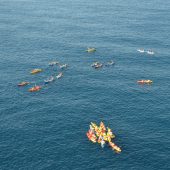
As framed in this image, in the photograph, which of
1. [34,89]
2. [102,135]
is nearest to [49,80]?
[34,89]

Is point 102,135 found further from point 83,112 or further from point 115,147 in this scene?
point 83,112

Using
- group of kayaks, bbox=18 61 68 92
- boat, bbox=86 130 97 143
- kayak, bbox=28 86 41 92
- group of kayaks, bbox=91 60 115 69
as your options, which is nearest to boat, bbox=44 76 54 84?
group of kayaks, bbox=18 61 68 92

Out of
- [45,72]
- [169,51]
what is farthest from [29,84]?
[169,51]

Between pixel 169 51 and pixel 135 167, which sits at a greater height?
pixel 169 51

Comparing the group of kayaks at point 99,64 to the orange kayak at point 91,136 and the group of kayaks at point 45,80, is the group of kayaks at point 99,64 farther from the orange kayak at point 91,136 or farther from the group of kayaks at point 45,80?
the orange kayak at point 91,136

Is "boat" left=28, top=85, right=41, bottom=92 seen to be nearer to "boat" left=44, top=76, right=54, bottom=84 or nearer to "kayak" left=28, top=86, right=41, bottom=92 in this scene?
"kayak" left=28, top=86, right=41, bottom=92

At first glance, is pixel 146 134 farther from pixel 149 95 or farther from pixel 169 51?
pixel 169 51

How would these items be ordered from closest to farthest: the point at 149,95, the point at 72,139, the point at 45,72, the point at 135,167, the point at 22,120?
the point at 135,167 < the point at 72,139 < the point at 22,120 < the point at 149,95 < the point at 45,72

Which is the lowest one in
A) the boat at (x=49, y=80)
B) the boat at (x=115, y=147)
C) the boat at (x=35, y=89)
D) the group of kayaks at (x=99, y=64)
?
the boat at (x=115, y=147)

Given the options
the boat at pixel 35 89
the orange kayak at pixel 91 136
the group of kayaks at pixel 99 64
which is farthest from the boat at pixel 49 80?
the orange kayak at pixel 91 136
